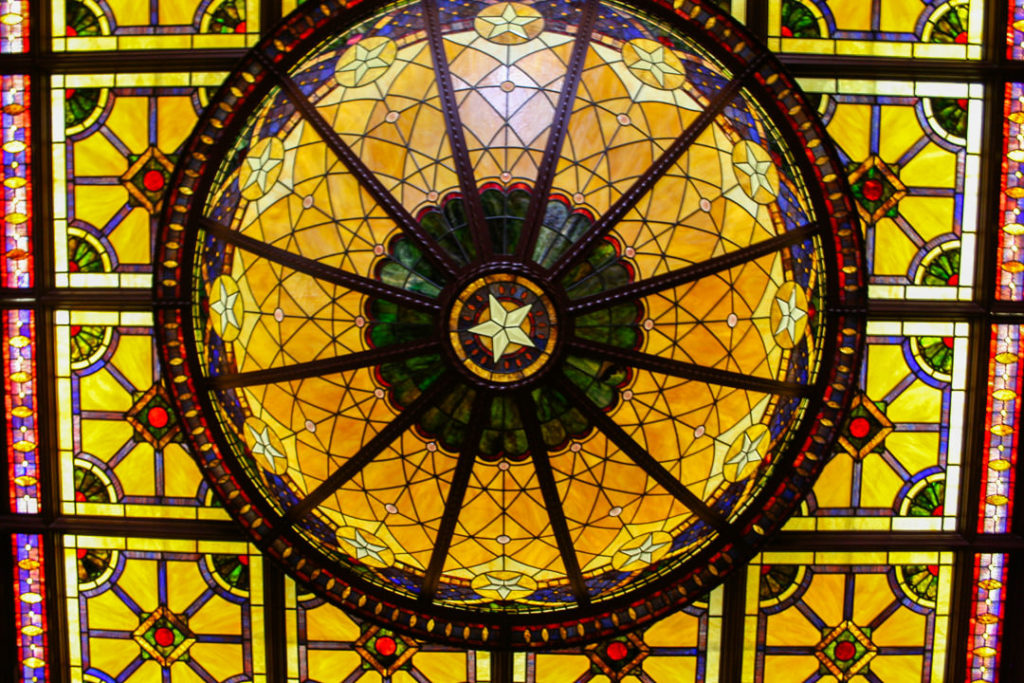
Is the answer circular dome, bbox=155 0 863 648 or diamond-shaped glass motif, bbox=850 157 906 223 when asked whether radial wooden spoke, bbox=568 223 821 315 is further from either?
diamond-shaped glass motif, bbox=850 157 906 223

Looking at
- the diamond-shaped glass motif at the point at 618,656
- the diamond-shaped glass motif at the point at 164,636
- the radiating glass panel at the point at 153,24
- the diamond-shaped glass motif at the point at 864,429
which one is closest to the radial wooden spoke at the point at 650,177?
the diamond-shaped glass motif at the point at 864,429

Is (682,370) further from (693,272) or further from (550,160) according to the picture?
(550,160)

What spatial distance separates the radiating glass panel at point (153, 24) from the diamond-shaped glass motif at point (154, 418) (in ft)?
8.37

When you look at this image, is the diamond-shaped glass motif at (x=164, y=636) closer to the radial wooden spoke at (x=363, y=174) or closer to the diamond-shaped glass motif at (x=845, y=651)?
the radial wooden spoke at (x=363, y=174)

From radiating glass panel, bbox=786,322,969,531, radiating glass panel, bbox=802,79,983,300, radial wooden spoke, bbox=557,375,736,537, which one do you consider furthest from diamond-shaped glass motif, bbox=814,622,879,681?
radiating glass panel, bbox=802,79,983,300

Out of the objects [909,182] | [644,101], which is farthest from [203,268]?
[909,182]

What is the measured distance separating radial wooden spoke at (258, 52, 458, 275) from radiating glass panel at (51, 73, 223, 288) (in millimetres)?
1283

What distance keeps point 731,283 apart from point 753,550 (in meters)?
1.74

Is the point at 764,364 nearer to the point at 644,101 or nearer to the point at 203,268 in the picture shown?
the point at 644,101

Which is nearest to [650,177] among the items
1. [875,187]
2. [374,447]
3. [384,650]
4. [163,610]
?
[875,187]

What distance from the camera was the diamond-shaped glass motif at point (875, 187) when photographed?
698 centimetres

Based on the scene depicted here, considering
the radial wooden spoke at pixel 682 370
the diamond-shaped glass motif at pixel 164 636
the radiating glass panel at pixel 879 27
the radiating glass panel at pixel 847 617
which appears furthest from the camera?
the diamond-shaped glass motif at pixel 164 636

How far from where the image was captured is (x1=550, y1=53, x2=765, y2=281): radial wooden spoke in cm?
573

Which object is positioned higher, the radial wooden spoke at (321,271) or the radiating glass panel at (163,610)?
the radial wooden spoke at (321,271)
